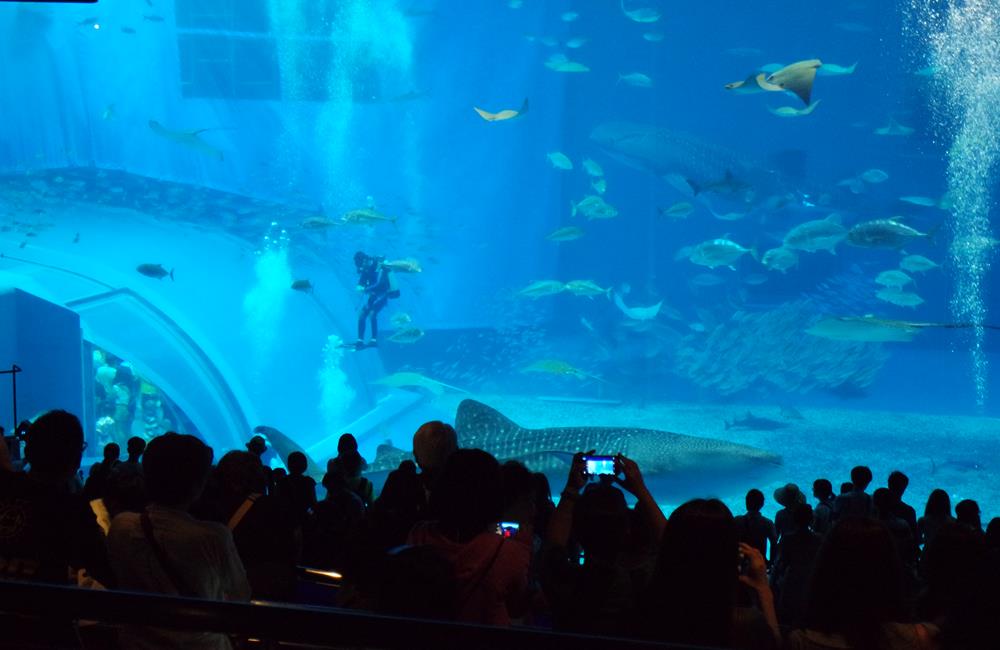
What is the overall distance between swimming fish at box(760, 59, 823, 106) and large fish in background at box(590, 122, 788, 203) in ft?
46.8

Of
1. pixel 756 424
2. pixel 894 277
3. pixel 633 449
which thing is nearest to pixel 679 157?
pixel 894 277

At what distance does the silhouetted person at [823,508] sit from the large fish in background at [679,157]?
20287 mm

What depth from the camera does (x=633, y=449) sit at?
9.12m

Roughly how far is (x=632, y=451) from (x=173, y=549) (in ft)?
24.6

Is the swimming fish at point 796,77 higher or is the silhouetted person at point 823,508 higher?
the swimming fish at point 796,77

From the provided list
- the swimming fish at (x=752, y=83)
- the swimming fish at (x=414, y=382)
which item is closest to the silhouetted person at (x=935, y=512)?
the swimming fish at (x=752, y=83)

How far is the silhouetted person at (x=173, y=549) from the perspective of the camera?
1993 mm

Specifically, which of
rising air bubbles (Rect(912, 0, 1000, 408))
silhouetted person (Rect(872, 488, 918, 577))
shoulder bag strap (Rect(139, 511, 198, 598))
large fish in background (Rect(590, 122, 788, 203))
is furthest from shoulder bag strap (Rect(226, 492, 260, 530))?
rising air bubbles (Rect(912, 0, 1000, 408))

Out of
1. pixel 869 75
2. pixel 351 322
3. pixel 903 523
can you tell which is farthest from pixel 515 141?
pixel 903 523

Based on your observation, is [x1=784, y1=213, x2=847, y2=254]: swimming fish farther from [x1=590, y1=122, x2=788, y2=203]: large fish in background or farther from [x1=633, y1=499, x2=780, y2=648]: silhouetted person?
[x1=633, y1=499, x2=780, y2=648]: silhouetted person

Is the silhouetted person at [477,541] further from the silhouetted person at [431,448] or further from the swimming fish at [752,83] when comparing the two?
the swimming fish at [752,83]

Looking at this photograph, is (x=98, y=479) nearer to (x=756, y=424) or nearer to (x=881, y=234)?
(x=881, y=234)

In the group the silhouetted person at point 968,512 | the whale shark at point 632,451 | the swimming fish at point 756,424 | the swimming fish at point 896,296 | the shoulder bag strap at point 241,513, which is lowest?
the shoulder bag strap at point 241,513

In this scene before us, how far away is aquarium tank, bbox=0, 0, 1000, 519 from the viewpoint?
15.0 metres
